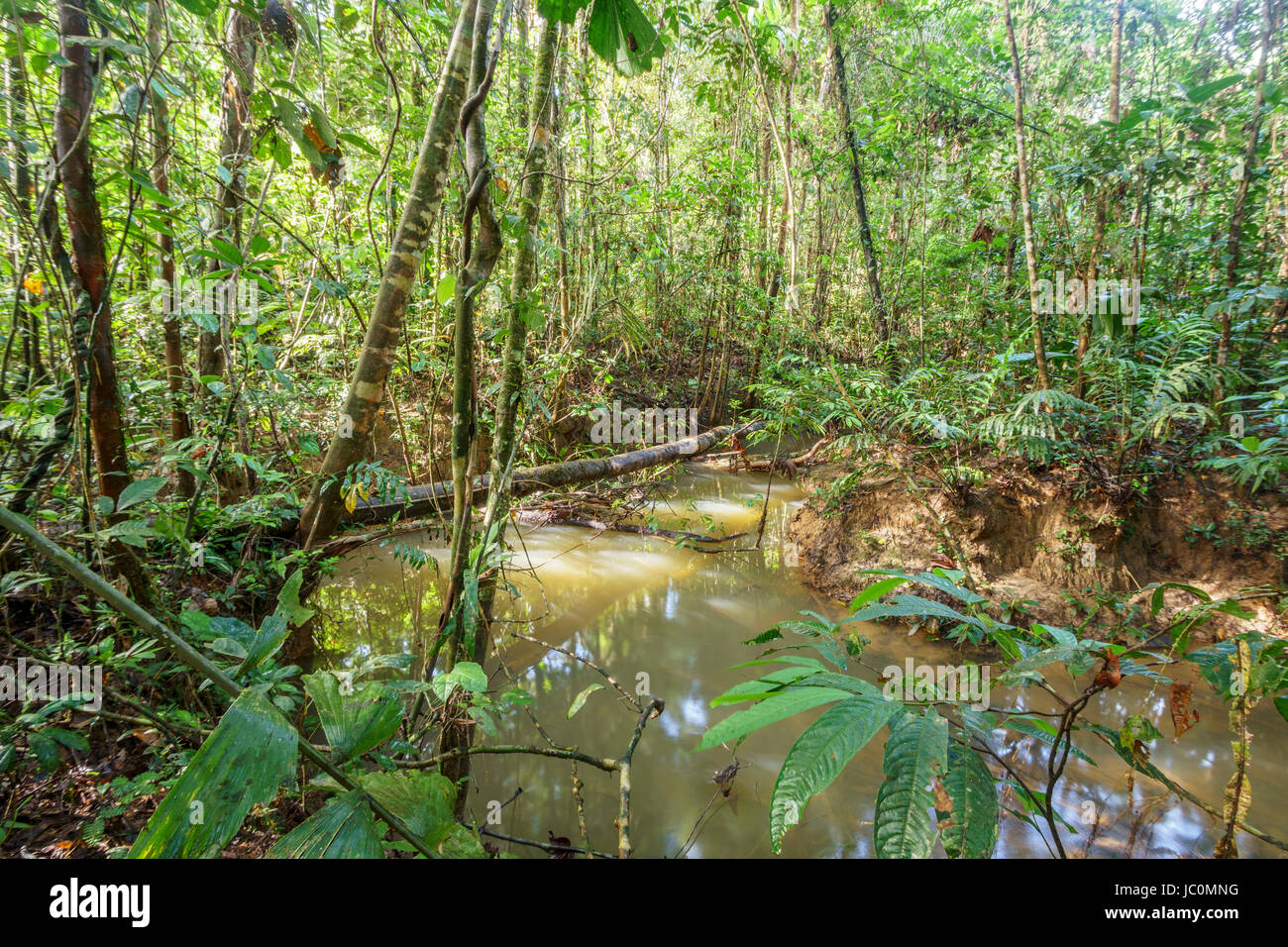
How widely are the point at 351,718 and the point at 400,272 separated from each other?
6.14 feet

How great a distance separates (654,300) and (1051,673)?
759 centimetres

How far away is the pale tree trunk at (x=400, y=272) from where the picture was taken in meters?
1.94

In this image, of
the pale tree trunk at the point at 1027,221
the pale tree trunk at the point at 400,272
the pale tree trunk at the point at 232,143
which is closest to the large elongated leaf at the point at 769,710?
the pale tree trunk at the point at 400,272

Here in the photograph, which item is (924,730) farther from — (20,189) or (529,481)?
(529,481)

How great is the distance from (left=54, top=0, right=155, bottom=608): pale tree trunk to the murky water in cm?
105

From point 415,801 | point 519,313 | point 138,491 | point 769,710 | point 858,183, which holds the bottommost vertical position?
point 415,801

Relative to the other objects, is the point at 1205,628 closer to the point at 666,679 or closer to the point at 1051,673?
the point at 1051,673

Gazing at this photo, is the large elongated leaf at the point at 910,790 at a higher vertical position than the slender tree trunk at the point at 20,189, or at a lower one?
lower

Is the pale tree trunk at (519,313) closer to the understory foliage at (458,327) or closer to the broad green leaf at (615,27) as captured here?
the understory foliage at (458,327)

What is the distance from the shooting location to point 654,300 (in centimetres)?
892

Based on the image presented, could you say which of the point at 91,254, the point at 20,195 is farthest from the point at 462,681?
the point at 20,195

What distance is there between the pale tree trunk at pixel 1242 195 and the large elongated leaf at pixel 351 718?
17.2ft

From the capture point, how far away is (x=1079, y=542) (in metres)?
3.85
